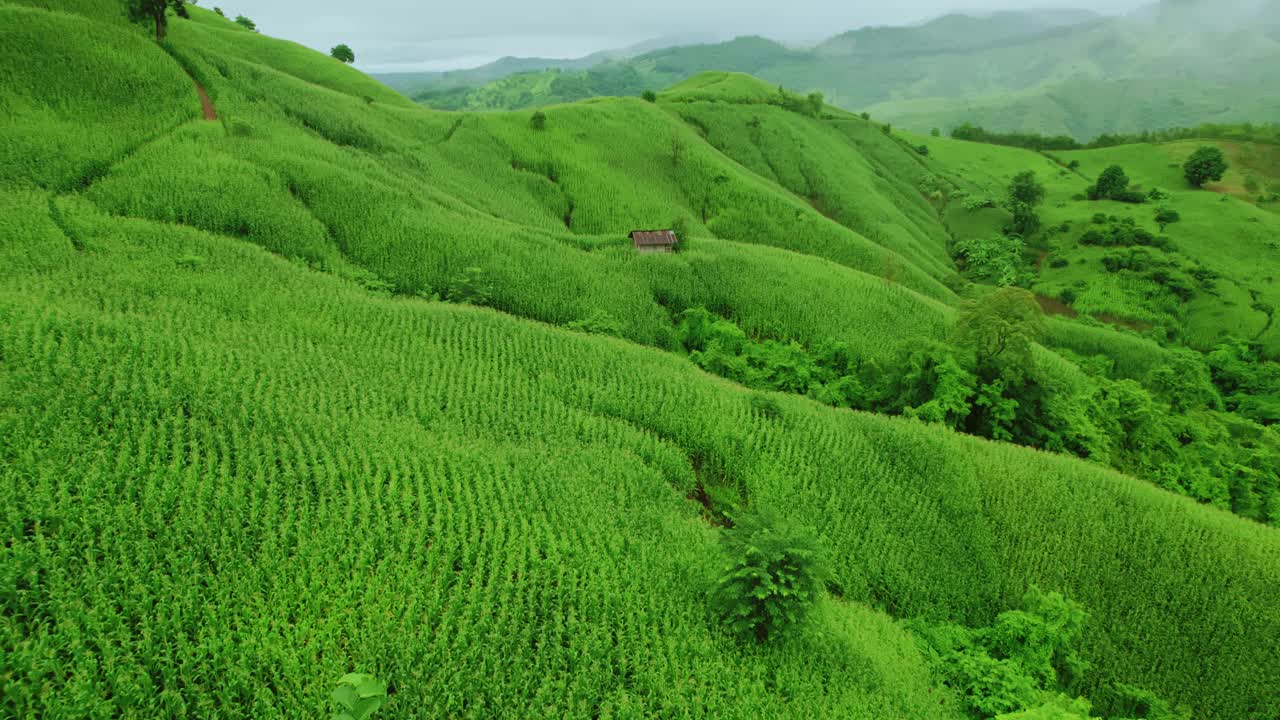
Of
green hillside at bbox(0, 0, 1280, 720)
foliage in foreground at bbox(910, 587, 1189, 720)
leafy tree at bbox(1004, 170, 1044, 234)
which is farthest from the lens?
leafy tree at bbox(1004, 170, 1044, 234)

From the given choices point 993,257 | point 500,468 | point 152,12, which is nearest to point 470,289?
point 500,468

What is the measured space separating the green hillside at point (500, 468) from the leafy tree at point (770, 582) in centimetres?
65

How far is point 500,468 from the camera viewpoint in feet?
52.3

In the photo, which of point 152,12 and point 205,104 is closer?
point 205,104

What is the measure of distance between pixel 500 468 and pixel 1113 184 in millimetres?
110765

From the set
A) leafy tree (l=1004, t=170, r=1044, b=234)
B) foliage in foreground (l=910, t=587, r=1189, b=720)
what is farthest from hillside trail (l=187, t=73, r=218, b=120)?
leafy tree (l=1004, t=170, r=1044, b=234)

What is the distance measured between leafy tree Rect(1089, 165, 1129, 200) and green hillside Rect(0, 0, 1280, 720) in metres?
64.9

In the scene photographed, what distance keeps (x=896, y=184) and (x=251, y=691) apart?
356 ft

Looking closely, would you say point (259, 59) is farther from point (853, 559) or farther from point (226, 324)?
point (853, 559)

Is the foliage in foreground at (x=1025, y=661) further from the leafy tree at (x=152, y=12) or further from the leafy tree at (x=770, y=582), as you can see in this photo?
the leafy tree at (x=152, y=12)

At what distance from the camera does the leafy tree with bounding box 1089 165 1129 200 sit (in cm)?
8344

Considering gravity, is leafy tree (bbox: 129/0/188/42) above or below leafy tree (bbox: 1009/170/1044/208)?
above

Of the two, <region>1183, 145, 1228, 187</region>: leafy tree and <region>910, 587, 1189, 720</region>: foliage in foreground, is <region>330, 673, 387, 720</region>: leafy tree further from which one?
<region>1183, 145, 1228, 187</region>: leafy tree

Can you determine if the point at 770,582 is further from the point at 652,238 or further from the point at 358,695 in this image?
the point at 652,238
